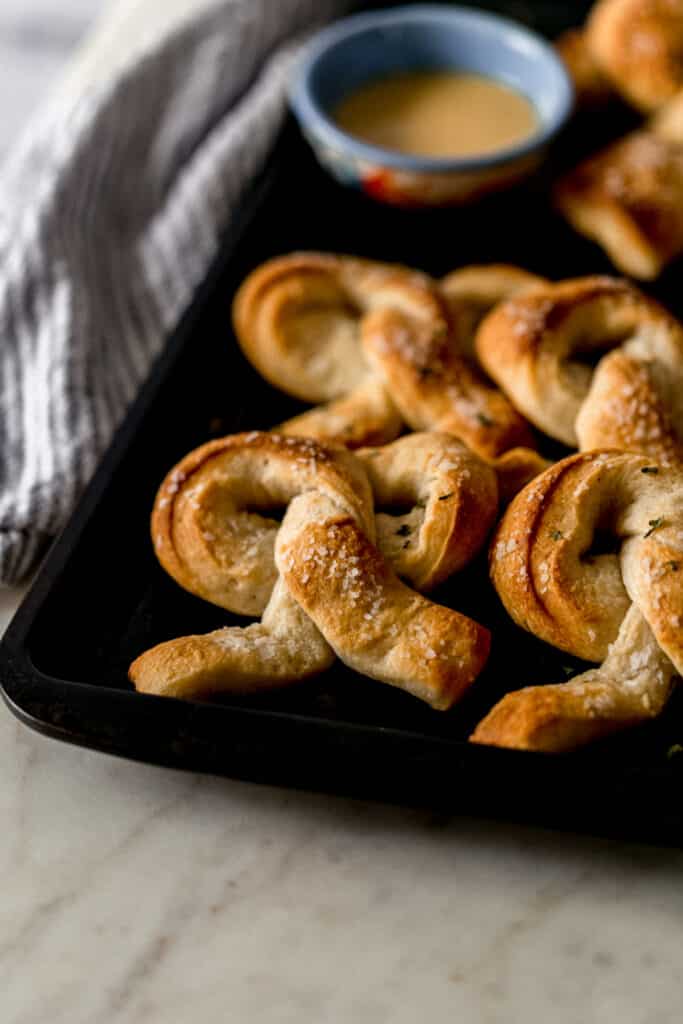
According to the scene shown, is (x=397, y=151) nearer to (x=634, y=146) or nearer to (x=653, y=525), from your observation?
(x=634, y=146)

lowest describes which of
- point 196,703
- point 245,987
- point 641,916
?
point 641,916

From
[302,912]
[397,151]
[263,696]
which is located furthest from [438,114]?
[302,912]

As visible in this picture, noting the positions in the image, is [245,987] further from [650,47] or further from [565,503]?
[650,47]

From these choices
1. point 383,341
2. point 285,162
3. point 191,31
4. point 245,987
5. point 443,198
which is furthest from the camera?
point 191,31

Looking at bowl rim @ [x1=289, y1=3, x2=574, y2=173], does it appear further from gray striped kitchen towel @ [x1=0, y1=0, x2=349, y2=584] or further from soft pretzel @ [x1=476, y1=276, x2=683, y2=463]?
soft pretzel @ [x1=476, y1=276, x2=683, y2=463]

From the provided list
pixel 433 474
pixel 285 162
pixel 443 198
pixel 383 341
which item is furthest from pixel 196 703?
pixel 285 162

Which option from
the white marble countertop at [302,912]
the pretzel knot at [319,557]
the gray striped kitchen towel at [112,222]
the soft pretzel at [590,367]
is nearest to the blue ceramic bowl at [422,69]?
the gray striped kitchen towel at [112,222]

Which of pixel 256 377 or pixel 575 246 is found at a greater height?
pixel 256 377
